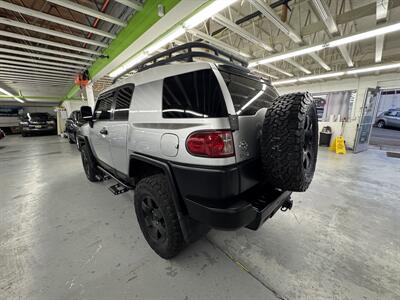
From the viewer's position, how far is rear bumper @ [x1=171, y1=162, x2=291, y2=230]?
1.07m

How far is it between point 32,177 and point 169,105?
454cm

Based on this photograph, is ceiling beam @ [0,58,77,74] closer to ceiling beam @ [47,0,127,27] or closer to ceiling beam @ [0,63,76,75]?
ceiling beam @ [0,63,76,75]

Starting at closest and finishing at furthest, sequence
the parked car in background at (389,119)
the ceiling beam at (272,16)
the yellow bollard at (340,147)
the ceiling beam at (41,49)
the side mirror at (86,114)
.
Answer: the ceiling beam at (272,16) < the side mirror at (86,114) < the ceiling beam at (41,49) < the yellow bollard at (340,147) < the parked car in background at (389,119)

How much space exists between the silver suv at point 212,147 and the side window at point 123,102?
0.19 m

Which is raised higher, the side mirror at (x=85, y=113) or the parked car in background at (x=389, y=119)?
the parked car in background at (x=389, y=119)

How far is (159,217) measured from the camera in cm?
154

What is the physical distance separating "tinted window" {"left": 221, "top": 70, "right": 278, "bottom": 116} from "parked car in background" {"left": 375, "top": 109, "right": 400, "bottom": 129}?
16.4 metres

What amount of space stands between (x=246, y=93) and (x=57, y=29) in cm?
490

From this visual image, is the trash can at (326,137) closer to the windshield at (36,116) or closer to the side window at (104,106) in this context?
the side window at (104,106)

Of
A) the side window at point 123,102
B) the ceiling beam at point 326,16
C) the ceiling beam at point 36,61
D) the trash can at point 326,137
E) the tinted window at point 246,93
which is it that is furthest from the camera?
the trash can at point 326,137

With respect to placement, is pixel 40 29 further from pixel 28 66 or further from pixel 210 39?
pixel 28 66

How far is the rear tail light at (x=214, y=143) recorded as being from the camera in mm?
1092

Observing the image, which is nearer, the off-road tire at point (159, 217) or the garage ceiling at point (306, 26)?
the off-road tire at point (159, 217)

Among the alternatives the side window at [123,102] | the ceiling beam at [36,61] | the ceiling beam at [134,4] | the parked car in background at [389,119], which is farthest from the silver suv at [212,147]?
the parked car in background at [389,119]
